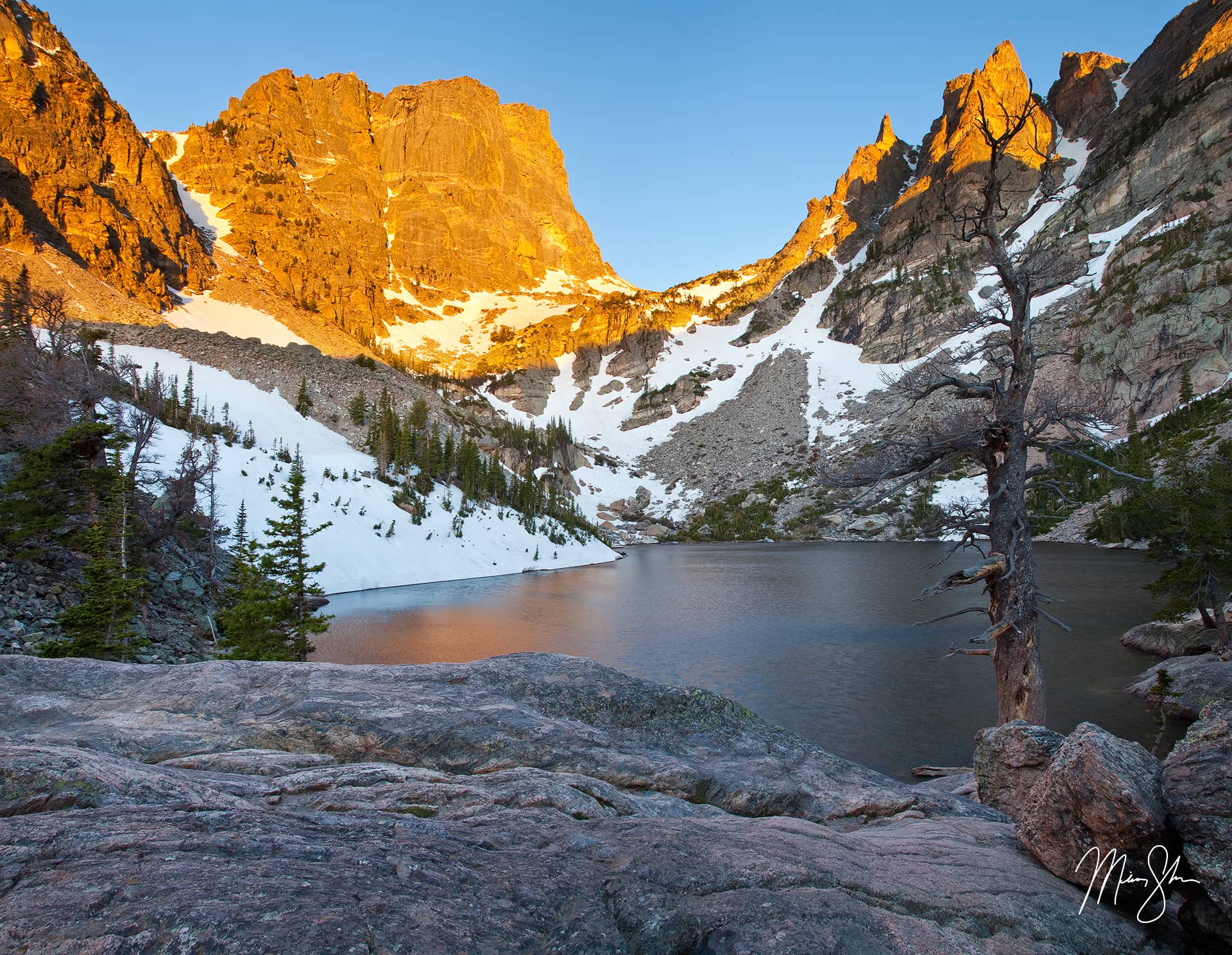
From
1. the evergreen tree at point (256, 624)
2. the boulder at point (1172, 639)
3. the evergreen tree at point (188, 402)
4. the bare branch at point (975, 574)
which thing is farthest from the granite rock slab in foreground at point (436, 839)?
the evergreen tree at point (188, 402)

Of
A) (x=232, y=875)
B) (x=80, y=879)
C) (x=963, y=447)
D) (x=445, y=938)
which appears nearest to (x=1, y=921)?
(x=80, y=879)

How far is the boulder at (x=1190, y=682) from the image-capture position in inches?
541

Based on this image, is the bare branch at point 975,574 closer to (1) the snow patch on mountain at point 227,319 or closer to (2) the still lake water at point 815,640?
(2) the still lake water at point 815,640

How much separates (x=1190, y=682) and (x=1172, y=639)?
6857 millimetres

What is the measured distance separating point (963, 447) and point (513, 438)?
9087 cm

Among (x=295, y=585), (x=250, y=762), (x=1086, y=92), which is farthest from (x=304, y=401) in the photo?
(x=1086, y=92)

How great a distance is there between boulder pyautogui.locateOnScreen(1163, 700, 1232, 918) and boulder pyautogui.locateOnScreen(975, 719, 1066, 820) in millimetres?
1661

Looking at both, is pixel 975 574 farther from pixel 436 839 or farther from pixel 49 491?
pixel 49 491

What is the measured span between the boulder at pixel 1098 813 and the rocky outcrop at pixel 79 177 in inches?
3484

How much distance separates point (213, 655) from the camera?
1653 cm

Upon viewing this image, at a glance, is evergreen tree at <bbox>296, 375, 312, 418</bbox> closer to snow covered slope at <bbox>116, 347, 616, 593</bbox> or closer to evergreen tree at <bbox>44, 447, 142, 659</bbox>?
snow covered slope at <bbox>116, 347, 616, 593</bbox>

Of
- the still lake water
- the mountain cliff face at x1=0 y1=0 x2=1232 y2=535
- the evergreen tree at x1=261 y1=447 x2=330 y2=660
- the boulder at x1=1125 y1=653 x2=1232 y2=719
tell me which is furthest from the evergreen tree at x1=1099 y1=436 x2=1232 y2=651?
the evergreen tree at x1=261 y1=447 x2=330 y2=660

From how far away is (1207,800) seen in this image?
3.42 meters
